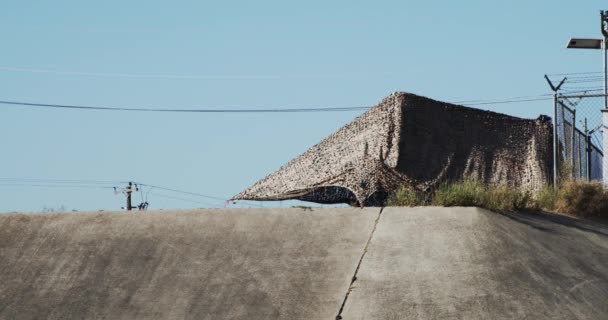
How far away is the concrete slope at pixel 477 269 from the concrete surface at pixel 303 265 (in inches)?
1.0

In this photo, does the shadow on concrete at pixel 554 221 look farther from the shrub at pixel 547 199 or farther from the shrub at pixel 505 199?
the shrub at pixel 547 199

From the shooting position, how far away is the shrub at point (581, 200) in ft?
57.2

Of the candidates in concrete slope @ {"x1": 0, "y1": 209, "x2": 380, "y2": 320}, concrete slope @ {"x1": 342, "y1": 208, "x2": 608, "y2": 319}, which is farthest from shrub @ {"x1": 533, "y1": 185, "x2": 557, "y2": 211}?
concrete slope @ {"x1": 0, "y1": 209, "x2": 380, "y2": 320}

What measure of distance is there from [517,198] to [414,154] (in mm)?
3486

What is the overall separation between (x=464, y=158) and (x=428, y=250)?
20.0 feet

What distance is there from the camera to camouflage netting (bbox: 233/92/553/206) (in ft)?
63.9

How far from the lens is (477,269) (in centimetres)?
1384

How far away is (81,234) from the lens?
16234mm

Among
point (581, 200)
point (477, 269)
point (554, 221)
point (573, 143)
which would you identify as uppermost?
point (573, 143)

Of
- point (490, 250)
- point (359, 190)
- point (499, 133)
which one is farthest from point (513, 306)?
point (499, 133)

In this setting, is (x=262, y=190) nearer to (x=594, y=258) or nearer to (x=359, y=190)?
(x=359, y=190)

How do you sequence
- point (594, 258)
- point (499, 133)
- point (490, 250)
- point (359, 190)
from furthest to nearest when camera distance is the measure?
point (499, 133), point (359, 190), point (594, 258), point (490, 250)

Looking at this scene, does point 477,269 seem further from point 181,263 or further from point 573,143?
point 573,143

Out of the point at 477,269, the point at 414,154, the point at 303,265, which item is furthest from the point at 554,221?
the point at 303,265
